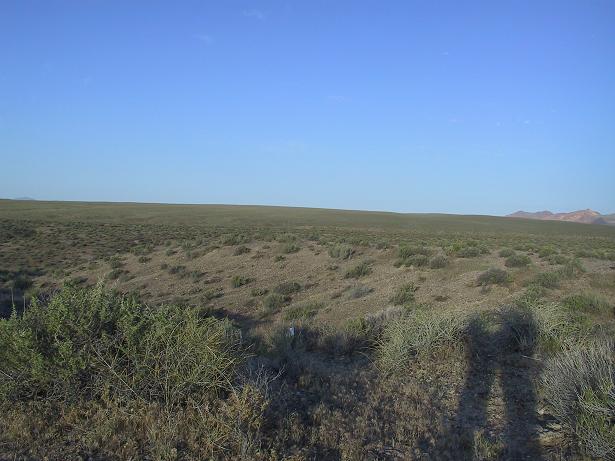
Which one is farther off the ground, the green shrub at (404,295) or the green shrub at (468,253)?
the green shrub at (468,253)

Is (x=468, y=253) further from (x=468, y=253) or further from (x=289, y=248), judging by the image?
(x=289, y=248)

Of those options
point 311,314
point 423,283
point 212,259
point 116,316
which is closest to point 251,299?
point 311,314

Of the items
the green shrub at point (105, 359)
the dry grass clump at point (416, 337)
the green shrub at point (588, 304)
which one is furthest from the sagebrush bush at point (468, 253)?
the green shrub at point (105, 359)

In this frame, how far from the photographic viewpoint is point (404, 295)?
51.2 feet

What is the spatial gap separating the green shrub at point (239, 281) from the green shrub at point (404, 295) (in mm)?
7721

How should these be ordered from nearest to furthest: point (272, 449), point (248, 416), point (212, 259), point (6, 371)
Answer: point (272, 449)
point (248, 416)
point (6, 371)
point (212, 259)

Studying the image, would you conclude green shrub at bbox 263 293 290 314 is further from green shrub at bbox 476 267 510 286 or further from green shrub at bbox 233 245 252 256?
green shrub at bbox 233 245 252 256

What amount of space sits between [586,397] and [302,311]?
11.3 m

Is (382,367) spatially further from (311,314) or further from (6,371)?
(311,314)

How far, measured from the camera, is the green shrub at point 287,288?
752 inches

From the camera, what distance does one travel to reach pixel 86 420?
4.37 m

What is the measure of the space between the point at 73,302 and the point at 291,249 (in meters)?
23.3

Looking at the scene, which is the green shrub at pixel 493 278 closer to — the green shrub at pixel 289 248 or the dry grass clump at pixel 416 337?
the dry grass clump at pixel 416 337

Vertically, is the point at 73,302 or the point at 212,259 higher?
the point at 73,302
